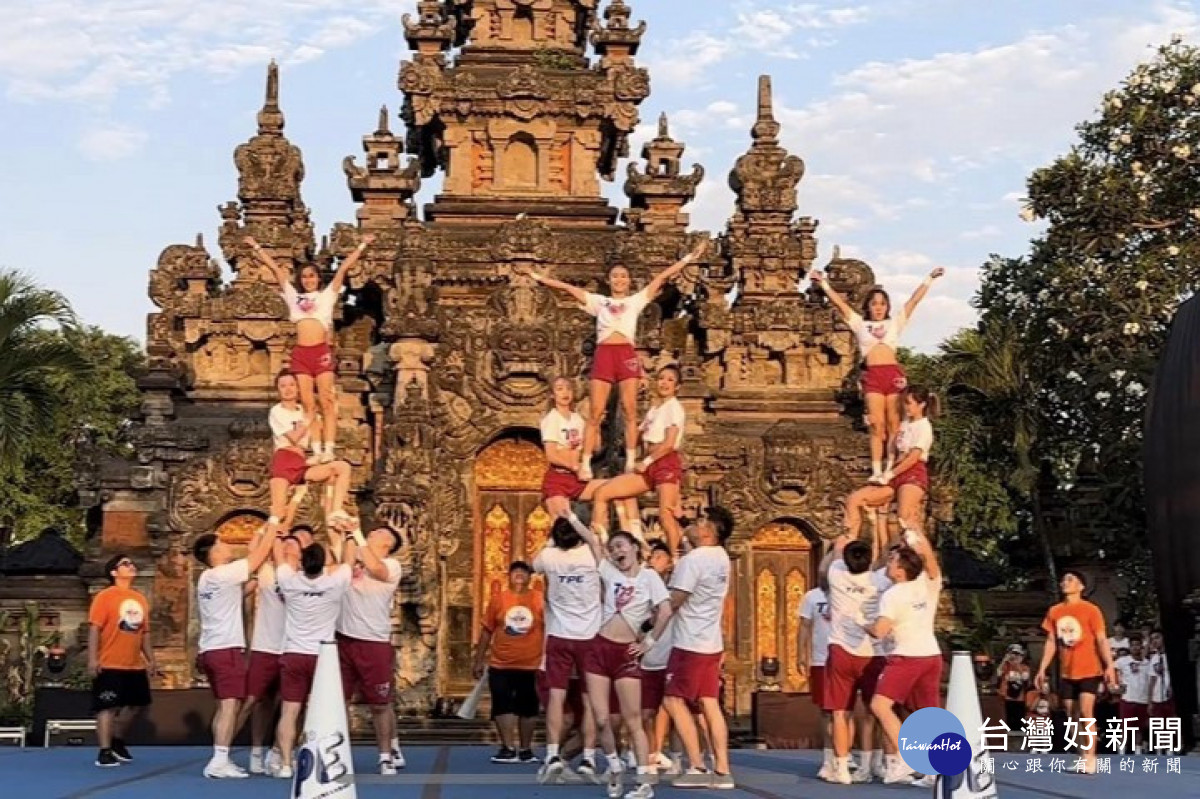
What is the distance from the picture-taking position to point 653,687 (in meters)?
15.6

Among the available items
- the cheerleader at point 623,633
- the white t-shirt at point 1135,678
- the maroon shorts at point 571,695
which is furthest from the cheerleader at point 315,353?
the white t-shirt at point 1135,678

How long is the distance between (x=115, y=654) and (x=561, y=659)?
15.0 ft

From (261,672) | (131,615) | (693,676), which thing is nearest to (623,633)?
(693,676)

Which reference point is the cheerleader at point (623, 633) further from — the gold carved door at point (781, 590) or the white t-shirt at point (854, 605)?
the gold carved door at point (781, 590)

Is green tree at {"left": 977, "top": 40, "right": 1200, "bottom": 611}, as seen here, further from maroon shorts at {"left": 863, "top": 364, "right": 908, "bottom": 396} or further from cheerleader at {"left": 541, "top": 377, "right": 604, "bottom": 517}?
cheerleader at {"left": 541, "top": 377, "right": 604, "bottom": 517}

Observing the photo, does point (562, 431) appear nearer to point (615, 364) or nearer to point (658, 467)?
point (658, 467)

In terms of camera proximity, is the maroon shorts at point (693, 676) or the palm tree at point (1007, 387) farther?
the palm tree at point (1007, 387)

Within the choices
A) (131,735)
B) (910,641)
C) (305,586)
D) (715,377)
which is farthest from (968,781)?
(715,377)

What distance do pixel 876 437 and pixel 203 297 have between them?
2013cm

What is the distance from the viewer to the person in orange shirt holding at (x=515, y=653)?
1841cm

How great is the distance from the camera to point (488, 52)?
128 feet

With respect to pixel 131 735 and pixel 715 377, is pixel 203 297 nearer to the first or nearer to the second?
pixel 715 377

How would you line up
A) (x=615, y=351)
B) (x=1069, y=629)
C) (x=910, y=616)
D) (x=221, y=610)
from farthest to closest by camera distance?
(x=615, y=351), (x=1069, y=629), (x=221, y=610), (x=910, y=616)

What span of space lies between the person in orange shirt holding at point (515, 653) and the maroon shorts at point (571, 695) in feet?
3.69
